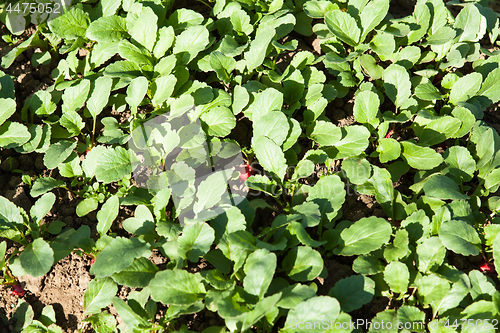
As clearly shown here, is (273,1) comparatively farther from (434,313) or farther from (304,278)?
(434,313)

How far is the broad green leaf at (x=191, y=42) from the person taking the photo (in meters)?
2.31

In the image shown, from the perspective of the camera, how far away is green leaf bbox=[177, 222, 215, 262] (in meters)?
1.71

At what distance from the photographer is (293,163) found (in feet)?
7.04

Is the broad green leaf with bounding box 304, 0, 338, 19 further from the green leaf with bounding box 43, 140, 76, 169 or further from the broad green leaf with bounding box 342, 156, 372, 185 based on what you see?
the green leaf with bounding box 43, 140, 76, 169

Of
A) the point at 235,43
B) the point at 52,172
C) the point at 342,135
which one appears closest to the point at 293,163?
the point at 342,135

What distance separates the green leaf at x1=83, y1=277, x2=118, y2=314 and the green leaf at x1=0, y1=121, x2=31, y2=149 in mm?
942

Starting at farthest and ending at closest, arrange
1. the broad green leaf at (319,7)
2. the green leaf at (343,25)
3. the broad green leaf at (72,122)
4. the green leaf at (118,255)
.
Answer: the broad green leaf at (319,7), the green leaf at (343,25), the broad green leaf at (72,122), the green leaf at (118,255)

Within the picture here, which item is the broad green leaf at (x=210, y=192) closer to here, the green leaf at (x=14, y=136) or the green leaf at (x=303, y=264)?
the green leaf at (x=303, y=264)

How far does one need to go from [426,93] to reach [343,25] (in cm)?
66

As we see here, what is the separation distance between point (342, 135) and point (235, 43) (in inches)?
34.3

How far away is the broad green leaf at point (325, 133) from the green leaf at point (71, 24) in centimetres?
161

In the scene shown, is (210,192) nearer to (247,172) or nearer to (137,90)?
(247,172)

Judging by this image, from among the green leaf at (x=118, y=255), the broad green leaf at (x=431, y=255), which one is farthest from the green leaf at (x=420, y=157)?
the green leaf at (x=118, y=255)

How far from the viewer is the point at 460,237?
1764 millimetres
